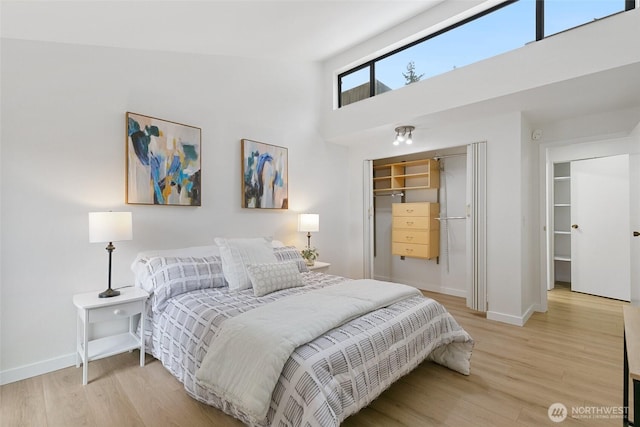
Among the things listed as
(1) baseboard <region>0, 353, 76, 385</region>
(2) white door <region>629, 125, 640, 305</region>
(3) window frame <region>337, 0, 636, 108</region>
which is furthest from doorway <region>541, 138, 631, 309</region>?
→ (1) baseboard <region>0, 353, 76, 385</region>

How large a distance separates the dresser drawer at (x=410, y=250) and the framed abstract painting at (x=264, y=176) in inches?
79.2

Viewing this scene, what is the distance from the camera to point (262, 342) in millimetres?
1518

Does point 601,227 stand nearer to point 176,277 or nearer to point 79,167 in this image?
point 176,277

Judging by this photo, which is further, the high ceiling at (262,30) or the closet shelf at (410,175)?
the closet shelf at (410,175)

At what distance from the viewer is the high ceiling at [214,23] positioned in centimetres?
218

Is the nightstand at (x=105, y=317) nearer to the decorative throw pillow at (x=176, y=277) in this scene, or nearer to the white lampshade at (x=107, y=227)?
the decorative throw pillow at (x=176, y=277)

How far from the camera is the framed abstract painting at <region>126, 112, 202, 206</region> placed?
2736 mm

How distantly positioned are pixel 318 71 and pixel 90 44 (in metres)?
2.93

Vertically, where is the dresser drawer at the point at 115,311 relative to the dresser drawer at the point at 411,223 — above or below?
below

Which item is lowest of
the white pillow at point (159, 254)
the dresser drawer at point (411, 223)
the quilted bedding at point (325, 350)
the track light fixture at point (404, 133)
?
the quilted bedding at point (325, 350)

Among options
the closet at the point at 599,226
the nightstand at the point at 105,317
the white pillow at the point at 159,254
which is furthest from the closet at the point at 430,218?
the nightstand at the point at 105,317

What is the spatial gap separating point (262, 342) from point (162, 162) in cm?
219

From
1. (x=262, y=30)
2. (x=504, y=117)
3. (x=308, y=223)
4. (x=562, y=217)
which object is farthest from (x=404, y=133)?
(x=562, y=217)

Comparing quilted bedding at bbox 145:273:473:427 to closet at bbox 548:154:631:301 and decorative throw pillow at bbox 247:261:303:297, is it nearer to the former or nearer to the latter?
decorative throw pillow at bbox 247:261:303:297
